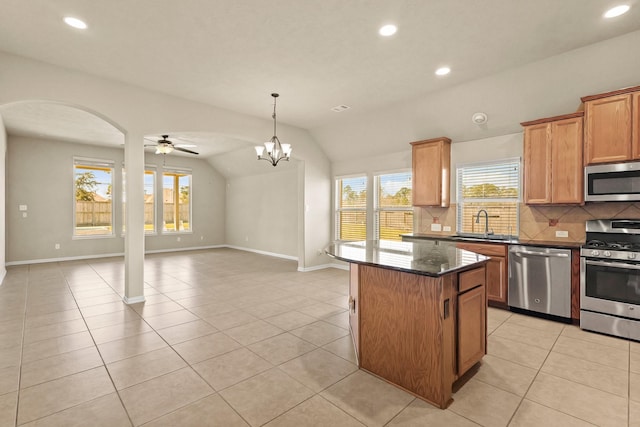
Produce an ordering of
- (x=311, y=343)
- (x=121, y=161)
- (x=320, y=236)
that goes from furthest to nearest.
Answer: (x=121, y=161) < (x=320, y=236) < (x=311, y=343)

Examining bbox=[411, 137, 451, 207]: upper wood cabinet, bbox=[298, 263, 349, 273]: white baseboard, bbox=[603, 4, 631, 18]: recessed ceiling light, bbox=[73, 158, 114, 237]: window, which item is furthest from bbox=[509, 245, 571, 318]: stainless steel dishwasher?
bbox=[73, 158, 114, 237]: window

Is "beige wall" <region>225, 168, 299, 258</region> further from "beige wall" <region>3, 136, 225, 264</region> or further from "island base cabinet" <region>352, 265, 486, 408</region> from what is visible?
"island base cabinet" <region>352, 265, 486, 408</region>

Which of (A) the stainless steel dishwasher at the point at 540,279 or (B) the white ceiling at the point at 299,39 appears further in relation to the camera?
(A) the stainless steel dishwasher at the point at 540,279

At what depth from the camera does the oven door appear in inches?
123

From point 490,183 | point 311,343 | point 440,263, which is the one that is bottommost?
point 311,343

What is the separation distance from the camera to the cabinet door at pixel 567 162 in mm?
3666

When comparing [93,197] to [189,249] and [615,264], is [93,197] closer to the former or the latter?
[189,249]

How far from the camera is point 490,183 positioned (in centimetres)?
486

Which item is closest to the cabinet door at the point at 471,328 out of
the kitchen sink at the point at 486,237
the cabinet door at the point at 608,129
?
the kitchen sink at the point at 486,237

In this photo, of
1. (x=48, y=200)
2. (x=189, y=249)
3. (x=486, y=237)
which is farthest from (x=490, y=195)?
(x=48, y=200)

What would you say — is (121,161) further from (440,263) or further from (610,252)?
(610,252)

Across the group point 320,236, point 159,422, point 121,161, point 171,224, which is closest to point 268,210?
point 320,236

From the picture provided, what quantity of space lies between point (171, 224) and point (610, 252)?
33.2 ft

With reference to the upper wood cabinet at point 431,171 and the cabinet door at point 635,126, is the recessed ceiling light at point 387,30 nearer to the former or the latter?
the upper wood cabinet at point 431,171
